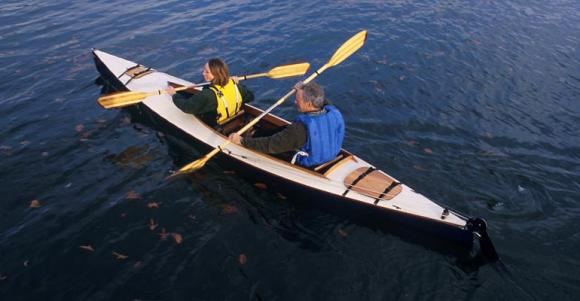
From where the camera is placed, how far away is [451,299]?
208 inches

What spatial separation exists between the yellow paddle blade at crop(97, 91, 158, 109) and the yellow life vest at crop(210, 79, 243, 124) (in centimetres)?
182

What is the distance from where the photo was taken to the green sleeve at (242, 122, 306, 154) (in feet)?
20.1

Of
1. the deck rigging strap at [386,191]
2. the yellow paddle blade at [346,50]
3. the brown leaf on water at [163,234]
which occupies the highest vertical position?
the yellow paddle blade at [346,50]

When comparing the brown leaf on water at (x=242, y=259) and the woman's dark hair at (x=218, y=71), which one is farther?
the woman's dark hair at (x=218, y=71)

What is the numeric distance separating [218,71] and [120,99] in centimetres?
262

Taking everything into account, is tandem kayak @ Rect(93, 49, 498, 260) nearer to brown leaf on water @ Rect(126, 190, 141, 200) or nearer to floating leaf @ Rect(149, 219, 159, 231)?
brown leaf on water @ Rect(126, 190, 141, 200)

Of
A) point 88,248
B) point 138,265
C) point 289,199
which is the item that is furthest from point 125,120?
Answer: point 289,199

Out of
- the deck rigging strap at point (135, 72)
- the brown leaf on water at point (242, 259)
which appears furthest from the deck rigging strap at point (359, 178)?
the deck rigging strap at point (135, 72)

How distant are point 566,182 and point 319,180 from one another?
4758mm

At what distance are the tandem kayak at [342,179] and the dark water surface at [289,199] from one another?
444mm

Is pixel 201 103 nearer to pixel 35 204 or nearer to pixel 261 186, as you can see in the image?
pixel 261 186

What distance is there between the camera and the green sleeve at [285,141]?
6.11 metres

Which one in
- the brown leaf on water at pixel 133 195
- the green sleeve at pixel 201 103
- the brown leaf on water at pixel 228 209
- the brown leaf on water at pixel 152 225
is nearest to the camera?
the brown leaf on water at pixel 152 225

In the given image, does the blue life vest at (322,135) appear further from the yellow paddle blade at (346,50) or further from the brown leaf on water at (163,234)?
the yellow paddle blade at (346,50)
